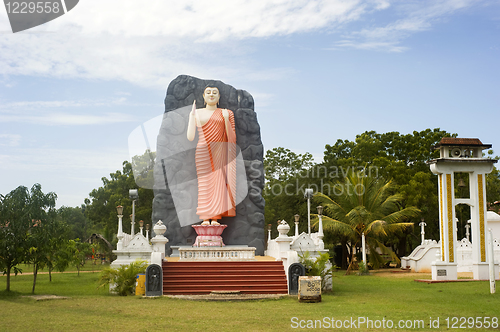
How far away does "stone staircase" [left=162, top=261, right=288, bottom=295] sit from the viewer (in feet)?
45.5

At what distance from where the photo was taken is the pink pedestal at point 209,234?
2047 centimetres

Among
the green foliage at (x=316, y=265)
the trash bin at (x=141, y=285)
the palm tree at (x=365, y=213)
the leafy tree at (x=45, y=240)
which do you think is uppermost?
the palm tree at (x=365, y=213)

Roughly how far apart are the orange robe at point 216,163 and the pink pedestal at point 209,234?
863mm

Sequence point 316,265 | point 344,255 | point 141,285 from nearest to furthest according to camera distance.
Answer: point 141,285, point 316,265, point 344,255

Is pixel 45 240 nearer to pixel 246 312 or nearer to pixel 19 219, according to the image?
pixel 19 219

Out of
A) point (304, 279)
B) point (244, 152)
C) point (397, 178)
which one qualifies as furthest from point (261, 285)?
point (397, 178)

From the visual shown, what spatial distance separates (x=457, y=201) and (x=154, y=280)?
1064cm

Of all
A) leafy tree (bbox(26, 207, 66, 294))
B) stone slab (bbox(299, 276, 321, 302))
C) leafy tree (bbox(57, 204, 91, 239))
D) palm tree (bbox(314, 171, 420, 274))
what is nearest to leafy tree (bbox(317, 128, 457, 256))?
palm tree (bbox(314, 171, 420, 274))

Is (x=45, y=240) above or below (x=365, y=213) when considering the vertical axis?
below

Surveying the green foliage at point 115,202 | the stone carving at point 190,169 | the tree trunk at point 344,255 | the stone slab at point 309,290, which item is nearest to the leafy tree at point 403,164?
the tree trunk at point 344,255

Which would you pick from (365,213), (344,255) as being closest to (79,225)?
(344,255)

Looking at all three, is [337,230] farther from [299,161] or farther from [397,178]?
[299,161]

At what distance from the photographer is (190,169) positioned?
22.1 meters

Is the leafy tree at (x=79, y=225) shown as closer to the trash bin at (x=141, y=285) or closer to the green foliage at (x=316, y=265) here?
the trash bin at (x=141, y=285)
